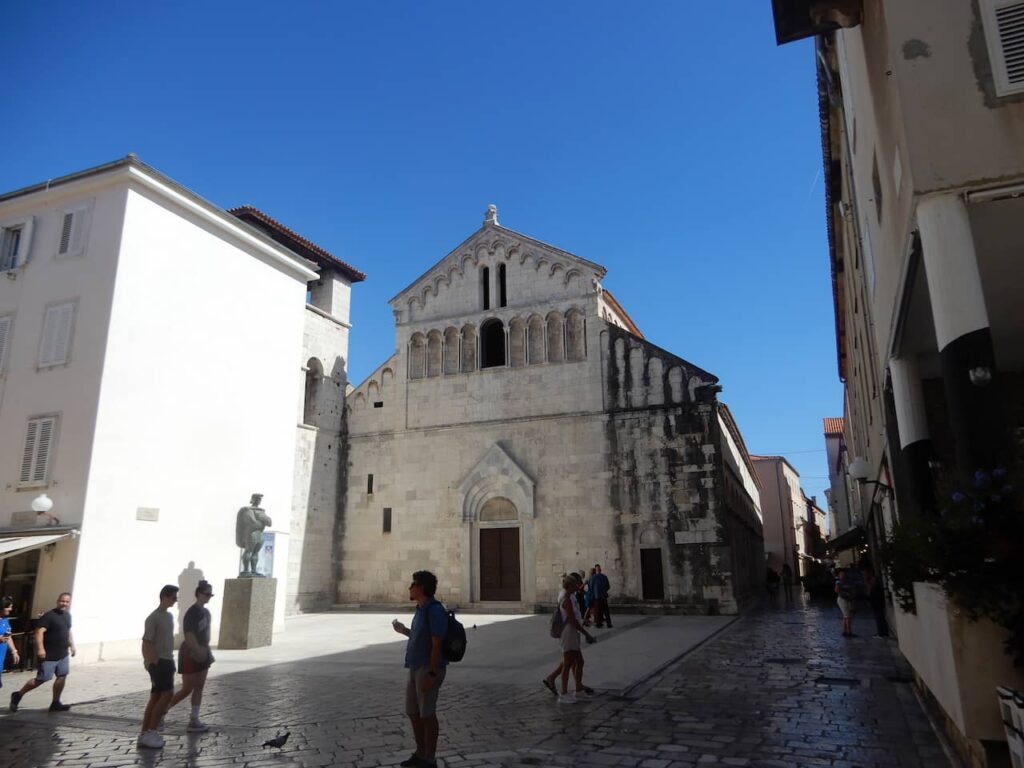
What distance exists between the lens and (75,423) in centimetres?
1434

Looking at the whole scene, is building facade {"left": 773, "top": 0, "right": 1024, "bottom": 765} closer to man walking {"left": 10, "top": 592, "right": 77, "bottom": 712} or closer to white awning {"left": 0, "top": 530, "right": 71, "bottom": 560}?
man walking {"left": 10, "top": 592, "right": 77, "bottom": 712}

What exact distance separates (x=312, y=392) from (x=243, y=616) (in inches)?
504

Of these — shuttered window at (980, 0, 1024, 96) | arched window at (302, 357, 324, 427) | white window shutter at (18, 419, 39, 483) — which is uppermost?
arched window at (302, 357, 324, 427)

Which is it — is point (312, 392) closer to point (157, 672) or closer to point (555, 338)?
point (555, 338)

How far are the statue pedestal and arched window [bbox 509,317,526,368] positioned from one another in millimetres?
12826

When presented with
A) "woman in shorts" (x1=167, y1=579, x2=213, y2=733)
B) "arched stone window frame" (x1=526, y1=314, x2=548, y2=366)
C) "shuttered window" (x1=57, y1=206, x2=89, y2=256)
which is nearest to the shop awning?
"arched stone window frame" (x1=526, y1=314, x2=548, y2=366)

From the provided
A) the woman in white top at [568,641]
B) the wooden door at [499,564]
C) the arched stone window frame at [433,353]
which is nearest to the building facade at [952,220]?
the woman in white top at [568,641]

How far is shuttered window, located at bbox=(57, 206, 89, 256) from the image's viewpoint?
621 inches

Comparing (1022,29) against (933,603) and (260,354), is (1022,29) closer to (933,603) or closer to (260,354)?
(933,603)

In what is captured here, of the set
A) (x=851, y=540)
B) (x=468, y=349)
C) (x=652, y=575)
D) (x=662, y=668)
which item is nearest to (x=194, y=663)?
(x=662, y=668)

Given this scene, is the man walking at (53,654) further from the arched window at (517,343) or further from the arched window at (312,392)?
the arched window at (517,343)

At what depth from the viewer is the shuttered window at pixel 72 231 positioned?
1578 cm

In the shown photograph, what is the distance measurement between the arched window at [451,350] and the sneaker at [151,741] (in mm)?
19847

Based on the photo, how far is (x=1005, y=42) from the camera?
5.70 m
